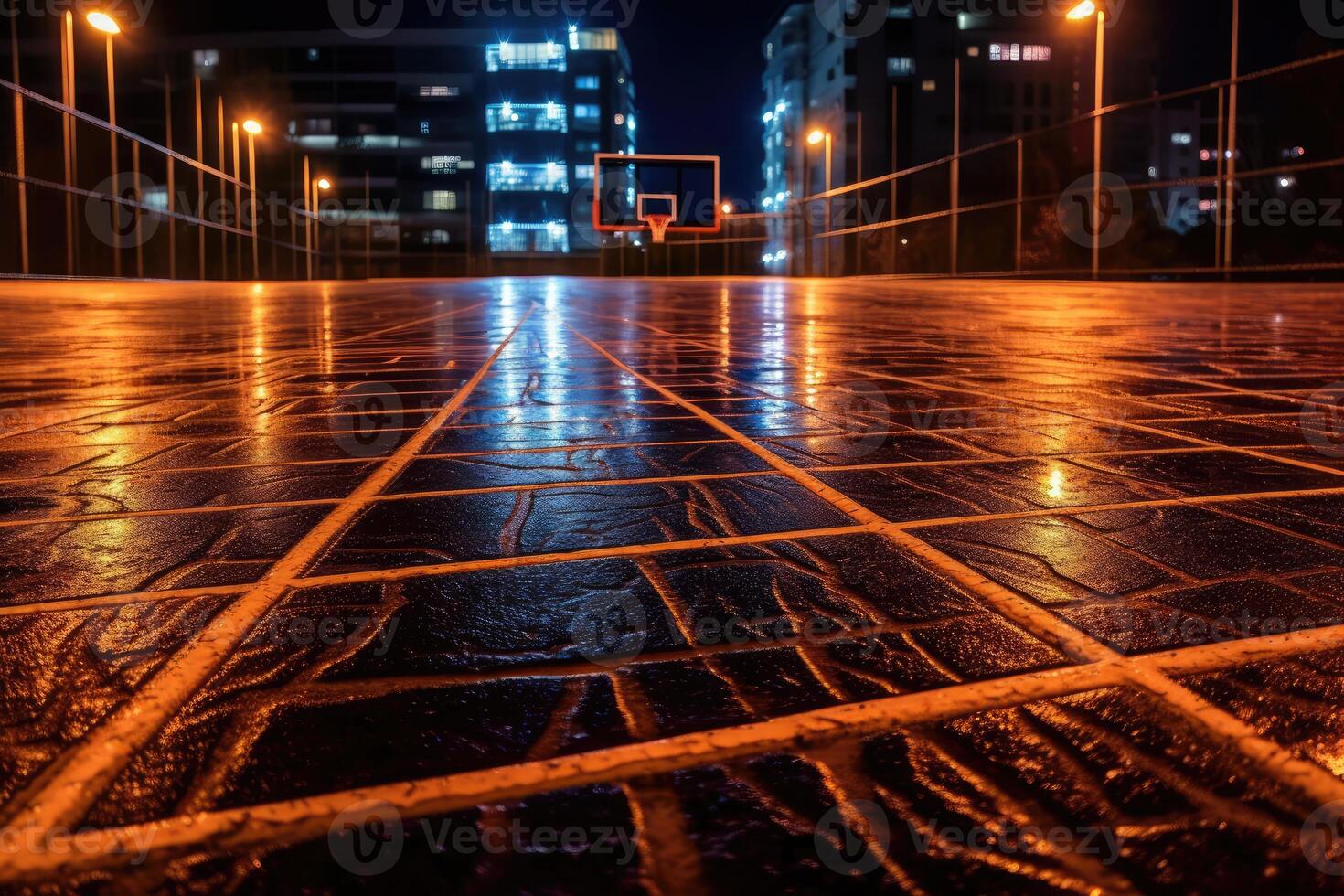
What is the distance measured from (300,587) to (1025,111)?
71991 mm

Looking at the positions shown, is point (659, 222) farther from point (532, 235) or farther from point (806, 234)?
point (532, 235)

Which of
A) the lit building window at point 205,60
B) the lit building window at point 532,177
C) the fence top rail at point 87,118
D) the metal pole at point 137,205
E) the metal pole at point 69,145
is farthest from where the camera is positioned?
→ the lit building window at point 532,177

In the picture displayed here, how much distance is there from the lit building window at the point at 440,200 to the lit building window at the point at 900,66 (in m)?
27.0

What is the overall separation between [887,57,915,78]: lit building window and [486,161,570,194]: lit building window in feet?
A: 68.9

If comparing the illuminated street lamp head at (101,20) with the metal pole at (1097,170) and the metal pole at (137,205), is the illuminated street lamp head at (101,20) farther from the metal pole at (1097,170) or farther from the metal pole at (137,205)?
the metal pole at (1097,170)

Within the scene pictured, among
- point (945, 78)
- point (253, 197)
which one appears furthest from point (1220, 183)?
point (945, 78)

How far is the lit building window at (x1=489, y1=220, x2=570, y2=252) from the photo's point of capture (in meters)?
67.2

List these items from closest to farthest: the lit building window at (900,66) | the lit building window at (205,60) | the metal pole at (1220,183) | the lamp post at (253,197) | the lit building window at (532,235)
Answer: the metal pole at (1220,183), the lamp post at (253,197), the lit building window at (205,60), the lit building window at (900,66), the lit building window at (532,235)

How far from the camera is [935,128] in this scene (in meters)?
65.4

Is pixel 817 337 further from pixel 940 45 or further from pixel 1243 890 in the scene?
pixel 940 45

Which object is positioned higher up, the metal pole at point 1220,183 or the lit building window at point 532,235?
the lit building window at point 532,235

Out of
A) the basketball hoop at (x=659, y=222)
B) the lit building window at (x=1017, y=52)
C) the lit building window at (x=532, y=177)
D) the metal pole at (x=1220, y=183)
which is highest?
the lit building window at (x=1017, y=52)

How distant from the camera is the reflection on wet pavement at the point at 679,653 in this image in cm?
88

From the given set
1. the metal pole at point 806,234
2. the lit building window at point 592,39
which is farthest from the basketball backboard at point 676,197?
the lit building window at point 592,39
